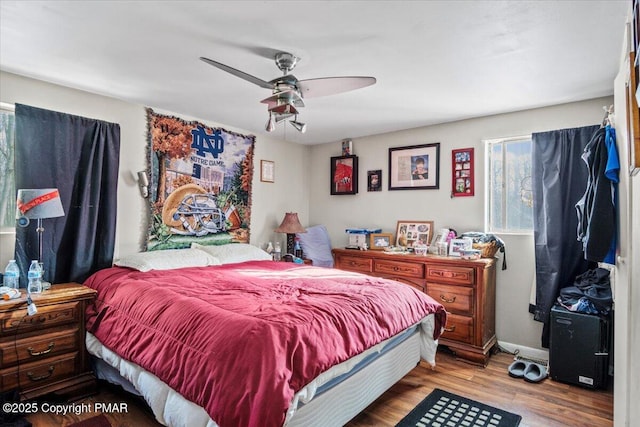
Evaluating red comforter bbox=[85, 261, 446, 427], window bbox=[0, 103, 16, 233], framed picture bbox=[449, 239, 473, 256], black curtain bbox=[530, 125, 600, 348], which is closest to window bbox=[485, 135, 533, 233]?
black curtain bbox=[530, 125, 600, 348]

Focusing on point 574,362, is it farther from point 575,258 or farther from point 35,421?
point 35,421

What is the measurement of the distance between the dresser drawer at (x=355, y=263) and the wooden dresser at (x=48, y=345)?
254 cm

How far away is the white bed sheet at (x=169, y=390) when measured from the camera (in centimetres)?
169

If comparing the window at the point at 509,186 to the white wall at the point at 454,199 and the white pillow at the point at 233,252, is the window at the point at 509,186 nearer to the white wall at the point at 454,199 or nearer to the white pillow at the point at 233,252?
the white wall at the point at 454,199

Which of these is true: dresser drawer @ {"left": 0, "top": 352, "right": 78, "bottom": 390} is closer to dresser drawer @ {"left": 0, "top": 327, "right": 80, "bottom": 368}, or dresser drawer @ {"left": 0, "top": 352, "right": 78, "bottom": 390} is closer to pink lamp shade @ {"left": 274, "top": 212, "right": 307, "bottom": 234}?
dresser drawer @ {"left": 0, "top": 327, "right": 80, "bottom": 368}

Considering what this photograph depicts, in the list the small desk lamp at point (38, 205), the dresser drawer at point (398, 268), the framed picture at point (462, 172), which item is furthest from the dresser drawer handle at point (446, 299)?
the small desk lamp at point (38, 205)

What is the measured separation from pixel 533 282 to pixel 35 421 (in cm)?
405

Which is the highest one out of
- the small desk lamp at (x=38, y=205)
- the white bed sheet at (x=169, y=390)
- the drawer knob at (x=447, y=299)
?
the small desk lamp at (x=38, y=205)

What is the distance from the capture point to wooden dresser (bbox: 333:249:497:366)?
325 centimetres

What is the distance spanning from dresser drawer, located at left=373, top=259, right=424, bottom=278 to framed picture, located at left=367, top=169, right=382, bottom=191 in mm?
1062

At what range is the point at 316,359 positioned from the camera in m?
1.75

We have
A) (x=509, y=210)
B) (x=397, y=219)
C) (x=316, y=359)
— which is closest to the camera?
(x=316, y=359)

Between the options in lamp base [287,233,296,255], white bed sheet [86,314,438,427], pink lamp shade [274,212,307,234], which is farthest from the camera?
lamp base [287,233,296,255]

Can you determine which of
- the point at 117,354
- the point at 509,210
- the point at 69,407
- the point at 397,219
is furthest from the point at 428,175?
the point at 69,407
